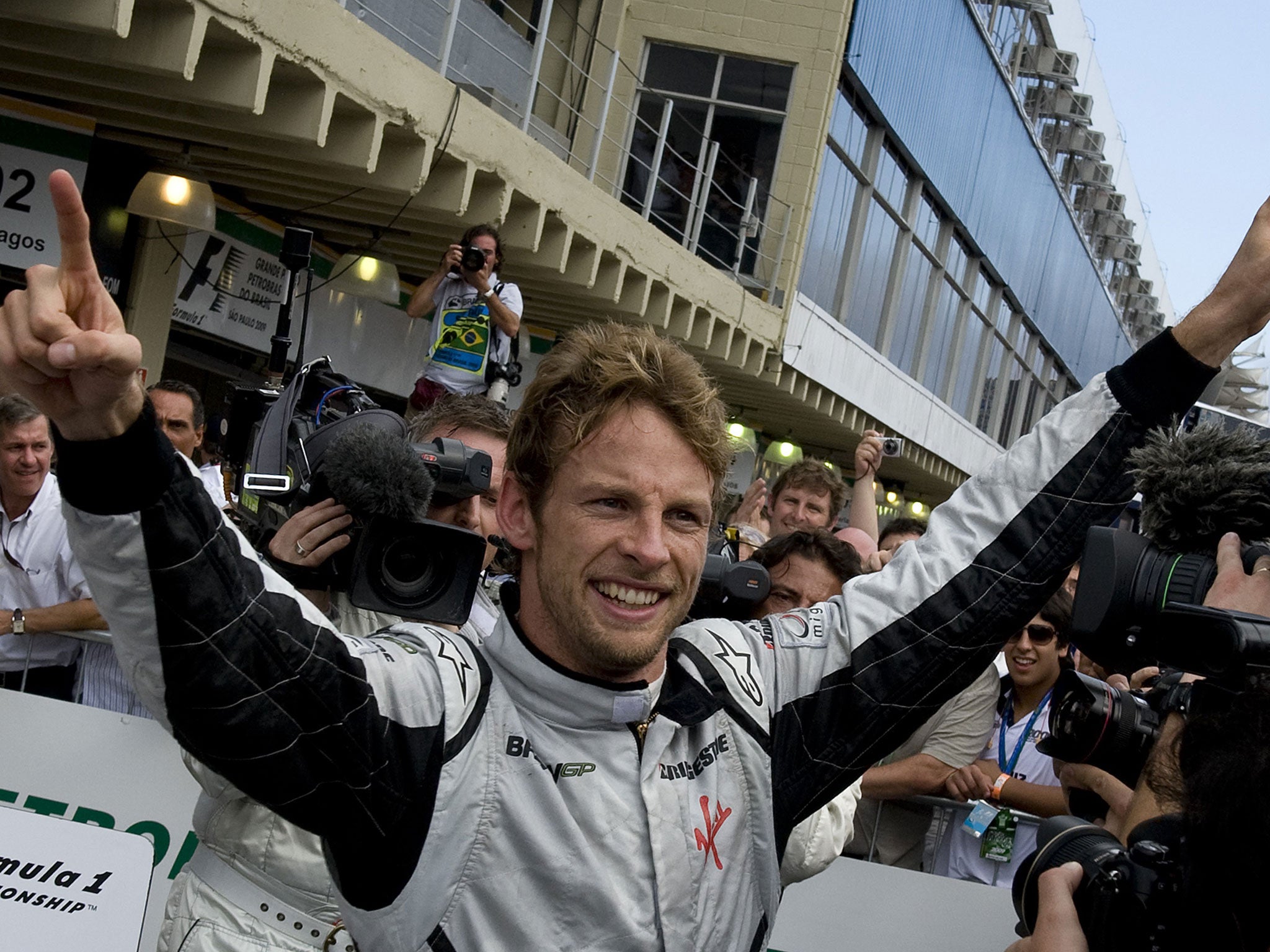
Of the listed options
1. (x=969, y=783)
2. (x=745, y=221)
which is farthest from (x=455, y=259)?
(x=745, y=221)

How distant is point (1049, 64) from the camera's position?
2636cm

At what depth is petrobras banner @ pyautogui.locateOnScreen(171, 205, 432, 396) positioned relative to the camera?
922cm

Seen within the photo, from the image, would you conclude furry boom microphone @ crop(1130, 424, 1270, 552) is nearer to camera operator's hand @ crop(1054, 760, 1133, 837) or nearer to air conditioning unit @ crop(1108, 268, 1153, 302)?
camera operator's hand @ crop(1054, 760, 1133, 837)

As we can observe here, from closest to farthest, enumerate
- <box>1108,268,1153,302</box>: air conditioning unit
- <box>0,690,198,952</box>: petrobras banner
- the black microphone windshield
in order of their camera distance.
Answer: the black microphone windshield < <box>0,690,198,952</box>: petrobras banner < <box>1108,268,1153,302</box>: air conditioning unit

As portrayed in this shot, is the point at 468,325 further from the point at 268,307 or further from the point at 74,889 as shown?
the point at 74,889

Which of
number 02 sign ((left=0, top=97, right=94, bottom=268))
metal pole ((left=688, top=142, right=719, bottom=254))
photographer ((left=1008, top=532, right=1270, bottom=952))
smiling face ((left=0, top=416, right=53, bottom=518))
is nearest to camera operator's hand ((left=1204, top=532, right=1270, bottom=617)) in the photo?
photographer ((left=1008, top=532, right=1270, bottom=952))

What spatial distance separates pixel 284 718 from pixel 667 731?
57 cm

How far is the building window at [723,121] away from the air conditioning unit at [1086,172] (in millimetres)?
17492

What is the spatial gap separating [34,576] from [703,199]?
360 inches

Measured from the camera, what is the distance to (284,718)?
1.72 metres

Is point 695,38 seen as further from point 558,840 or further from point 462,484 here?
point 558,840

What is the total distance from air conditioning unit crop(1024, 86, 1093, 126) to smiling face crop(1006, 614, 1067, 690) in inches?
973

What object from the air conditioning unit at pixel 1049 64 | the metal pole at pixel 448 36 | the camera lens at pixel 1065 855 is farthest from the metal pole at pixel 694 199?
the air conditioning unit at pixel 1049 64

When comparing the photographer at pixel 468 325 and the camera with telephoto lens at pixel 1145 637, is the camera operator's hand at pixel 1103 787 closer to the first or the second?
the camera with telephoto lens at pixel 1145 637
